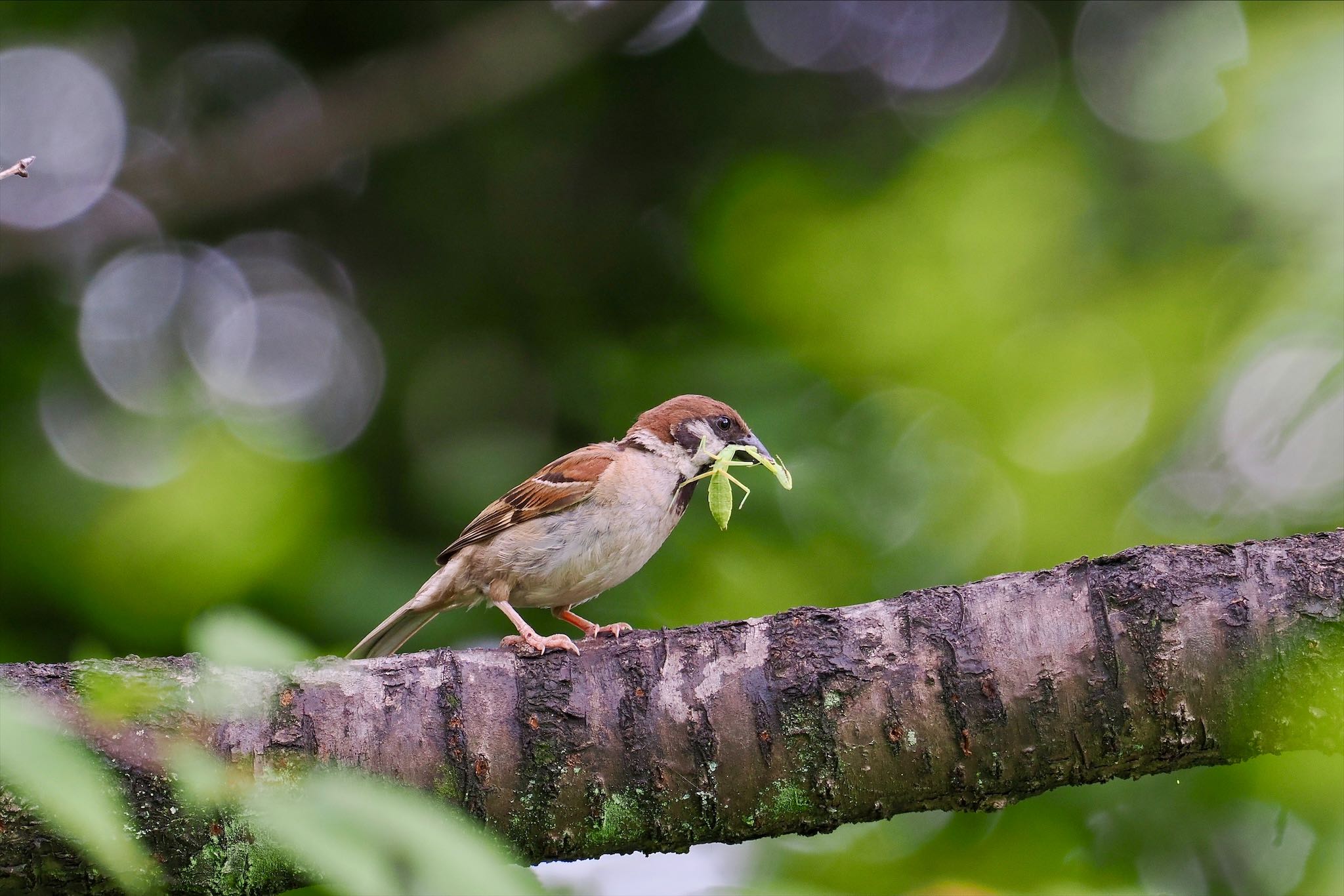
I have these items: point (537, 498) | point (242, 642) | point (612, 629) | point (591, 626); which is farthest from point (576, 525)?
point (242, 642)

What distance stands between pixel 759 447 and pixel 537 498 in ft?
3.45

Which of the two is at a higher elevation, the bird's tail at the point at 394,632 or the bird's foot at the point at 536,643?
the bird's tail at the point at 394,632

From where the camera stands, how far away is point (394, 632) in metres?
3.82

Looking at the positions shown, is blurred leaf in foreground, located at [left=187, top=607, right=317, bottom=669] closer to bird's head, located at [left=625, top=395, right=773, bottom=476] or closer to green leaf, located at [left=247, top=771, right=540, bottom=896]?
green leaf, located at [left=247, top=771, right=540, bottom=896]

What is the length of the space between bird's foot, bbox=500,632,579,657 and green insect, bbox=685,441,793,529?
0.56 m

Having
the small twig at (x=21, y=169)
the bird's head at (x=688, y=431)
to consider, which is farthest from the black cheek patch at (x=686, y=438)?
the small twig at (x=21, y=169)

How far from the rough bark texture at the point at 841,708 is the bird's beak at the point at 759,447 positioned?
2.61 ft

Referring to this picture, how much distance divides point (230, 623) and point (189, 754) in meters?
0.17

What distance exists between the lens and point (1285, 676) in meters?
2.21

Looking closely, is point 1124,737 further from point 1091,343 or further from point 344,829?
point 344,829

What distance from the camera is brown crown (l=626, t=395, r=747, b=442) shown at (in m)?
3.93

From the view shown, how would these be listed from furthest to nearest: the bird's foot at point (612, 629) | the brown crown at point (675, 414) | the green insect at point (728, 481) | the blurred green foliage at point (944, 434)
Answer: the brown crown at point (675, 414) < the bird's foot at point (612, 629) < the green insect at point (728, 481) < the blurred green foliage at point (944, 434)

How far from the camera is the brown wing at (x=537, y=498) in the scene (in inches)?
158

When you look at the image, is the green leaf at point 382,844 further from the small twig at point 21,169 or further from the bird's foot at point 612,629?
the bird's foot at point 612,629
